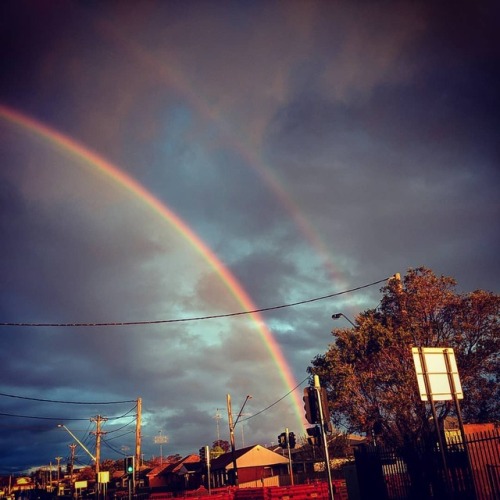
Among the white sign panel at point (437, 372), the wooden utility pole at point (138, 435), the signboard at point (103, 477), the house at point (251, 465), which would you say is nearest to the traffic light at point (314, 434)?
the white sign panel at point (437, 372)

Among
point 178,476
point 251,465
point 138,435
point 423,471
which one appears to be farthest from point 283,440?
point 178,476

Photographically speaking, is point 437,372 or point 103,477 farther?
point 103,477

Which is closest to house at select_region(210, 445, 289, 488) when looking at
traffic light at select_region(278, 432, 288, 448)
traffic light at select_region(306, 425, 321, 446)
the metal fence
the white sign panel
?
traffic light at select_region(278, 432, 288, 448)

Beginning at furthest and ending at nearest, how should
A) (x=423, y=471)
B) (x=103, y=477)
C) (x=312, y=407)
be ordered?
1. (x=103, y=477)
2. (x=423, y=471)
3. (x=312, y=407)

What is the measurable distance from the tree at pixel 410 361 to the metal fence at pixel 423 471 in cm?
247

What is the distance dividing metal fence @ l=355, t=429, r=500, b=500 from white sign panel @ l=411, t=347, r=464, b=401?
4135 millimetres

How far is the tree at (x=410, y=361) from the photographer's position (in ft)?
68.7

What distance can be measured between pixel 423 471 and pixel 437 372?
11935mm

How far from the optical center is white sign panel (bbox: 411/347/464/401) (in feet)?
34.0

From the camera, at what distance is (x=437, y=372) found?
10.6m

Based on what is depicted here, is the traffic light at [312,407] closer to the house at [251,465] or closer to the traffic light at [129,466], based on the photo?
the traffic light at [129,466]

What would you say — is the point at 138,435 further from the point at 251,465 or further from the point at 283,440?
the point at 251,465

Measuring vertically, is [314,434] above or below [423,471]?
above

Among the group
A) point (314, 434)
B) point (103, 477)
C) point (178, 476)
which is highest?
point (314, 434)
